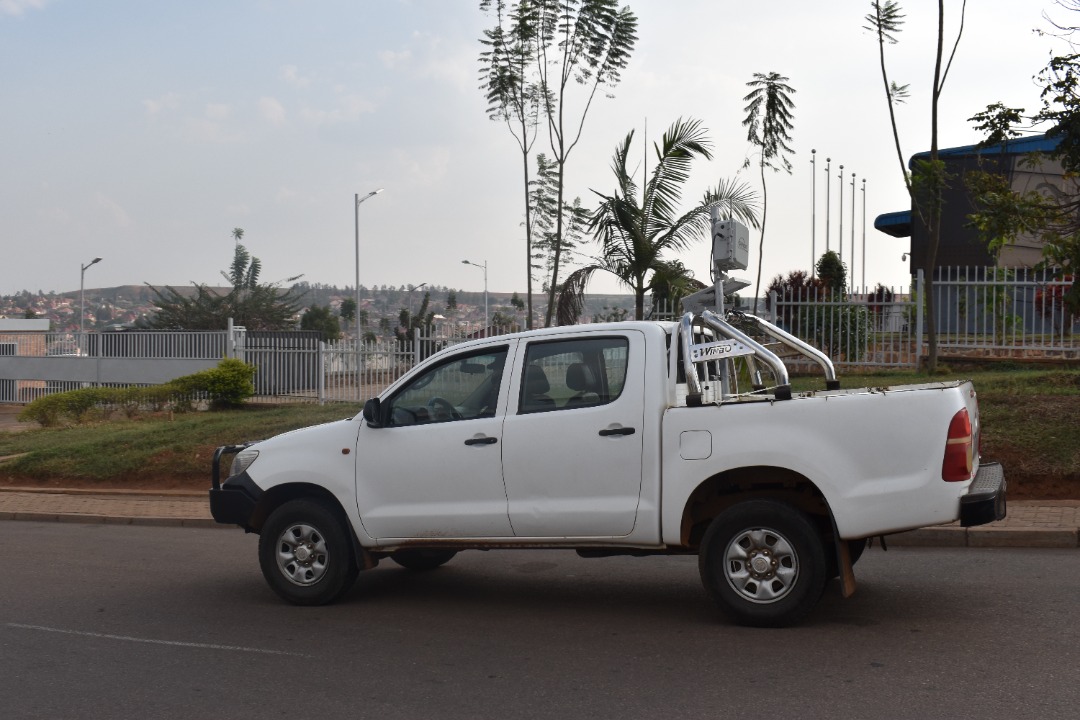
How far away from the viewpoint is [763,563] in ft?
21.9

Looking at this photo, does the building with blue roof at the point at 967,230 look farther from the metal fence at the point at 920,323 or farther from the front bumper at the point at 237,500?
the front bumper at the point at 237,500

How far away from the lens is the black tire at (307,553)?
7.86 meters

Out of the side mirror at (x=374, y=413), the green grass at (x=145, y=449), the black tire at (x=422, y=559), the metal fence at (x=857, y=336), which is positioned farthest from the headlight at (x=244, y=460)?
the metal fence at (x=857, y=336)

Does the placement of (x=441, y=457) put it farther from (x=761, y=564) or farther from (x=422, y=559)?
(x=761, y=564)

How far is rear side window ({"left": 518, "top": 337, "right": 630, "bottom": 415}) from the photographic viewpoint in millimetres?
7203

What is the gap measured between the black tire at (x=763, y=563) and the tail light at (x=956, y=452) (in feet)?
2.79

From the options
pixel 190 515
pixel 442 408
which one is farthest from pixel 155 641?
pixel 190 515

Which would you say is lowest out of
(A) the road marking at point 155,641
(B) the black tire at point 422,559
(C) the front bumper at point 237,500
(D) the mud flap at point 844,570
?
(A) the road marking at point 155,641

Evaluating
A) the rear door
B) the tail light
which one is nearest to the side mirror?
the rear door

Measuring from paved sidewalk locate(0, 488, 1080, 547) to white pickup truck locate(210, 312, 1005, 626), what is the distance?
2.59 metres

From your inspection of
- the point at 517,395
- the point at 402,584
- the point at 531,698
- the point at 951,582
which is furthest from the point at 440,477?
the point at 951,582

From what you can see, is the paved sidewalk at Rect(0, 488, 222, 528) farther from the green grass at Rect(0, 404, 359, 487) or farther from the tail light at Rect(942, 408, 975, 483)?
the tail light at Rect(942, 408, 975, 483)

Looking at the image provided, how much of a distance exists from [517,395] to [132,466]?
10412 millimetres

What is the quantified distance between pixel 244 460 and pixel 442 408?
1.66m
